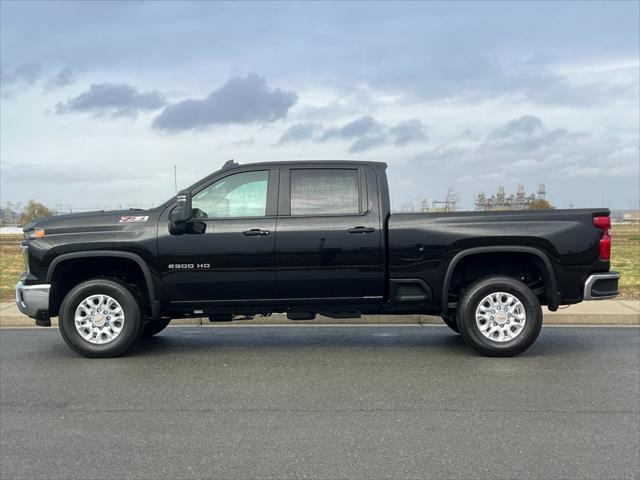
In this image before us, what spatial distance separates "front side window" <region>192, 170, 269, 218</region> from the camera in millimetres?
6574

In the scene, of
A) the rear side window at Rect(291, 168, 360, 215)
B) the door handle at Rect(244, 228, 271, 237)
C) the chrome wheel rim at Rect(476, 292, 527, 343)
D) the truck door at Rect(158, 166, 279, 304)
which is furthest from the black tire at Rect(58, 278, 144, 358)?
the chrome wheel rim at Rect(476, 292, 527, 343)

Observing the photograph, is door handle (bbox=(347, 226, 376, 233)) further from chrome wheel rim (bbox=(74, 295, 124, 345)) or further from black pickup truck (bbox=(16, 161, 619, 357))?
chrome wheel rim (bbox=(74, 295, 124, 345))

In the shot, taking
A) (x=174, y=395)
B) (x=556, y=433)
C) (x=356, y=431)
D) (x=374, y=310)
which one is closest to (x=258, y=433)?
(x=356, y=431)

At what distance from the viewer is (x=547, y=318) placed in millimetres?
8547

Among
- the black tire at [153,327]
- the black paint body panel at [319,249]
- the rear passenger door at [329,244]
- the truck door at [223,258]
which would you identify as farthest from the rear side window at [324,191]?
the black tire at [153,327]

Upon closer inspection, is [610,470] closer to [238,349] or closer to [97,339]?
[238,349]

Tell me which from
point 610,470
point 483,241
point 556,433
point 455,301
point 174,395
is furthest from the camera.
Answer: point 455,301

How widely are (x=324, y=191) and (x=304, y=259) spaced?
82 centimetres

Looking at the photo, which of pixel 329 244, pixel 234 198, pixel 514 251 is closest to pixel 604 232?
pixel 514 251

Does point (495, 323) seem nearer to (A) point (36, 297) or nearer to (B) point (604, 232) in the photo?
(B) point (604, 232)

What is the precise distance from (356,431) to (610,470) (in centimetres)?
164

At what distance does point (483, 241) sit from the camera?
21.0ft

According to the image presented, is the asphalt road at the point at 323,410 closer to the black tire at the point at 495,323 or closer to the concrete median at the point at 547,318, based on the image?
the black tire at the point at 495,323

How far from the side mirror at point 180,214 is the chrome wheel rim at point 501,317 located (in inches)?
128
